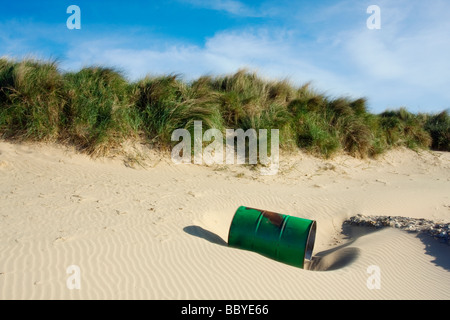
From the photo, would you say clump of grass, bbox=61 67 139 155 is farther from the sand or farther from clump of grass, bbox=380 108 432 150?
clump of grass, bbox=380 108 432 150

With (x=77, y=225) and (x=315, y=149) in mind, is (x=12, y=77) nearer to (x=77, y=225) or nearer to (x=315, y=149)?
(x=77, y=225)

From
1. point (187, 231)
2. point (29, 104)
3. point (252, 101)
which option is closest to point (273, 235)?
point (187, 231)

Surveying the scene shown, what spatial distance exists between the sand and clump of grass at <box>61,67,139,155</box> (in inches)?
19.0

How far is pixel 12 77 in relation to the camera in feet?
25.9

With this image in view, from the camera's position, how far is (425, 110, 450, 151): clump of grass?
1386 cm

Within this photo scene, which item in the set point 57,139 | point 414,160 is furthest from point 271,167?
point 414,160

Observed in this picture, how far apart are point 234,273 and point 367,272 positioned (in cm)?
176

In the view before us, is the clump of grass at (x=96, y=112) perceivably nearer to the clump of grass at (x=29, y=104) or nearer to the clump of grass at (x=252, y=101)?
the clump of grass at (x=29, y=104)

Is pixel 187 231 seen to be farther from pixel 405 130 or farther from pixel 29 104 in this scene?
pixel 405 130

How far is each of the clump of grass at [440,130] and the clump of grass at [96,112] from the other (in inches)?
Answer: 467

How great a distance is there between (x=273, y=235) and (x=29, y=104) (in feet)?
20.8

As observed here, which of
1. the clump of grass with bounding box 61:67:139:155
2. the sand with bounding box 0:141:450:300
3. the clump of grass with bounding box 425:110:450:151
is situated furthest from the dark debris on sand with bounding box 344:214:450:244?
the clump of grass with bounding box 425:110:450:151

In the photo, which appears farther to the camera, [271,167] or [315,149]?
[315,149]

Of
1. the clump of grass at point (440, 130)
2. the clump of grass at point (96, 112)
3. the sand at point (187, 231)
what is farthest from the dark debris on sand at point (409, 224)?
the clump of grass at point (440, 130)
